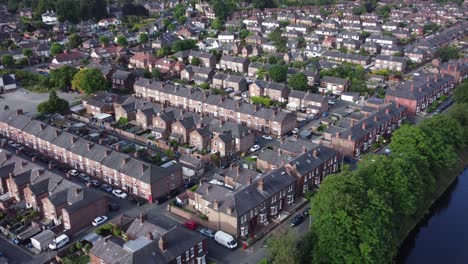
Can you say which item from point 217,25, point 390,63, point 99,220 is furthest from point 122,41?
point 99,220

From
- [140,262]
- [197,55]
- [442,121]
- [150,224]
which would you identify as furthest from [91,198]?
[197,55]

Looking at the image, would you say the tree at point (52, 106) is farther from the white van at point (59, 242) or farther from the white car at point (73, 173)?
the white van at point (59, 242)

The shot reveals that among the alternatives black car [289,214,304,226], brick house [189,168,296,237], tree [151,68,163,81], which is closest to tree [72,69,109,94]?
tree [151,68,163,81]

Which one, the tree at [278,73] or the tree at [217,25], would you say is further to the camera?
the tree at [217,25]

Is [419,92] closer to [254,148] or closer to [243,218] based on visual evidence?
[254,148]

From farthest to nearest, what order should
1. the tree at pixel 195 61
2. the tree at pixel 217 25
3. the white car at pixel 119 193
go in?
the tree at pixel 217 25 → the tree at pixel 195 61 → the white car at pixel 119 193

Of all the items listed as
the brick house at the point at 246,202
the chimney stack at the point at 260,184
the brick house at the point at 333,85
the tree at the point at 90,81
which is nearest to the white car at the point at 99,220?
the brick house at the point at 246,202

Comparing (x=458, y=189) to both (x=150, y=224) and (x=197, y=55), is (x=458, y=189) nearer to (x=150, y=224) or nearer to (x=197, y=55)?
(x=150, y=224)
